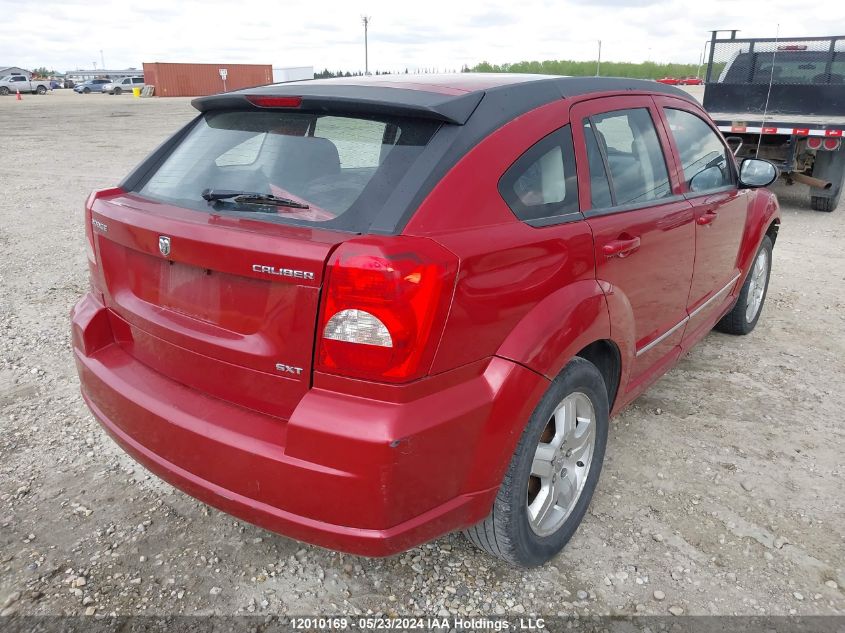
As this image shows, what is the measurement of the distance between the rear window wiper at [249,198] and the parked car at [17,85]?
192ft

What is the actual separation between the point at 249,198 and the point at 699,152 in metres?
2.53

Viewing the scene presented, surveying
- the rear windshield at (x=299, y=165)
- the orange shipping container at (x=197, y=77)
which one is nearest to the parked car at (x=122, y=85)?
the orange shipping container at (x=197, y=77)

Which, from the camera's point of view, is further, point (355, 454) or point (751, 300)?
point (751, 300)

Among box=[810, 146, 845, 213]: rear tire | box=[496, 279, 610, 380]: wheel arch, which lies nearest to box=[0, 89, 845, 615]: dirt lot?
box=[496, 279, 610, 380]: wheel arch

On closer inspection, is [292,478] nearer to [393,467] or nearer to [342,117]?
[393,467]

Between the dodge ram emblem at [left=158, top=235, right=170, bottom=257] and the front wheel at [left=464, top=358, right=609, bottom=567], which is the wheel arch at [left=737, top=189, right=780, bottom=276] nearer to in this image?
the front wheel at [left=464, top=358, right=609, bottom=567]

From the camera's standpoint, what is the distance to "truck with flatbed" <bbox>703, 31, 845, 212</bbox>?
28.9 feet

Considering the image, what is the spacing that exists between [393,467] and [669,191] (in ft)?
6.72

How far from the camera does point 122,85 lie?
195ft

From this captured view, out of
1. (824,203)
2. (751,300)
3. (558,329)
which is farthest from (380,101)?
(824,203)

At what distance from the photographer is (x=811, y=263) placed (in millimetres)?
6758

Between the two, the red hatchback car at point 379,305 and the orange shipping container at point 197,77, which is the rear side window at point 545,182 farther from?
the orange shipping container at point 197,77

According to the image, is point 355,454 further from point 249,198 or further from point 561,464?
point 561,464

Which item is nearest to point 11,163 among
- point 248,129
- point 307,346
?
point 248,129
